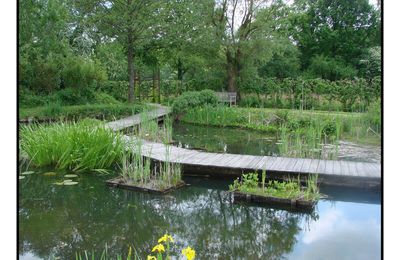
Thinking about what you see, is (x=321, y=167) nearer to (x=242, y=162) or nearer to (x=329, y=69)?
(x=242, y=162)

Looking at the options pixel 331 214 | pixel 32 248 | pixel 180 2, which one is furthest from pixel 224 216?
pixel 180 2

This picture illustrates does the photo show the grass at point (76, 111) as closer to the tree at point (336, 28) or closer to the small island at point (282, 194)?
the small island at point (282, 194)

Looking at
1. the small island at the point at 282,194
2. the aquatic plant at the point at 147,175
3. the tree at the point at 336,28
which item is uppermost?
the tree at the point at 336,28

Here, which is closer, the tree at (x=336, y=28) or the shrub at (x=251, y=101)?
the tree at (x=336, y=28)

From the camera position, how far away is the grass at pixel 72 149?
4902 millimetres

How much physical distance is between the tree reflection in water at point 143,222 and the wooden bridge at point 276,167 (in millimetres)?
287

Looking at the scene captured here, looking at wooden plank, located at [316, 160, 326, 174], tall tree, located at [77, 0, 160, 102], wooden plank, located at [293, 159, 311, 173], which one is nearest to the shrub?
tall tree, located at [77, 0, 160, 102]

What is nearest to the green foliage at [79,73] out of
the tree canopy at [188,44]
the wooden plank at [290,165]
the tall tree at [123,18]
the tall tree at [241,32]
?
the tree canopy at [188,44]

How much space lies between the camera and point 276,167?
4609 millimetres

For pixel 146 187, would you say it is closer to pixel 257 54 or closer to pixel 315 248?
pixel 315 248

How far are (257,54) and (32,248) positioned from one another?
33.9 ft

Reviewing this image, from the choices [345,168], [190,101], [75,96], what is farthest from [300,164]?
[75,96]

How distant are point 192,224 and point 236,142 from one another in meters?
4.03

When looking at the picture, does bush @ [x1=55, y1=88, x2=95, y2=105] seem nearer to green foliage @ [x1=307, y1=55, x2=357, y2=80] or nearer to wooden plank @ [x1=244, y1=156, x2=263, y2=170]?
wooden plank @ [x1=244, y1=156, x2=263, y2=170]
